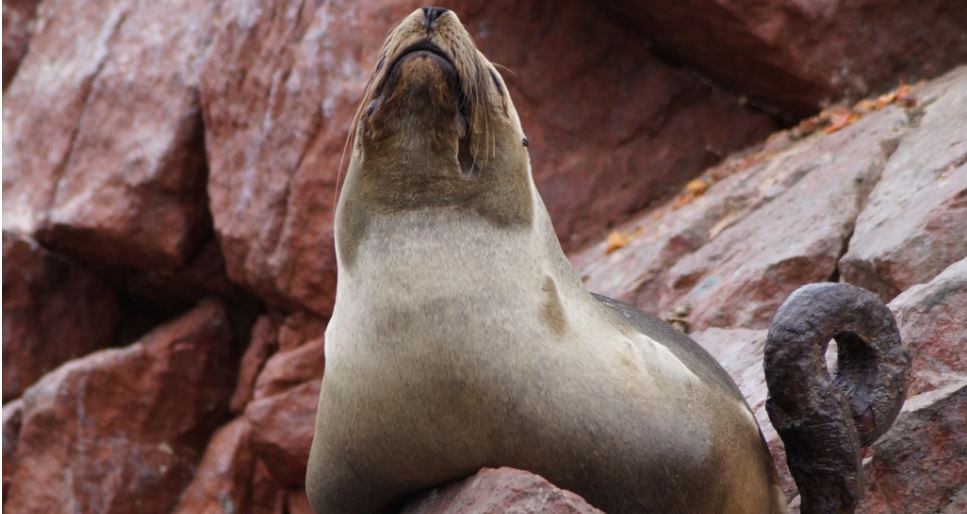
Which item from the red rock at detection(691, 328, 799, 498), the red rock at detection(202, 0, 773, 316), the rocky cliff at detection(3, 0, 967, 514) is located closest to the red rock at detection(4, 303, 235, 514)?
the rocky cliff at detection(3, 0, 967, 514)

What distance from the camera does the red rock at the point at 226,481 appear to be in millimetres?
7707

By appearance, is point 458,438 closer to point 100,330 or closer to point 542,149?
Answer: point 542,149

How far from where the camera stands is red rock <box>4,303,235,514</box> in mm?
7859

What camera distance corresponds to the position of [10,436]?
8016 mm

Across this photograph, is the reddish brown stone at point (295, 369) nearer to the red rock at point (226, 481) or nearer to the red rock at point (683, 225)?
the red rock at point (226, 481)

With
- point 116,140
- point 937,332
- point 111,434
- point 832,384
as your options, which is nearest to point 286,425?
point 111,434

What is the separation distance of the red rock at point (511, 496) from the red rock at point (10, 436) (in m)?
4.89

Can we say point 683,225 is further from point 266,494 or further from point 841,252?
point 266,494

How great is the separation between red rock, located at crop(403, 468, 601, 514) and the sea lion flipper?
0.67 m

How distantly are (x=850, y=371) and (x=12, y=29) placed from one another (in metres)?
7.17

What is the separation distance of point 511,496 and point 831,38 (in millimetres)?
4005

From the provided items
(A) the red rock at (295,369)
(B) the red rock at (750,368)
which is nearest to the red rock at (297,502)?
(A) the red rock at (295,369)

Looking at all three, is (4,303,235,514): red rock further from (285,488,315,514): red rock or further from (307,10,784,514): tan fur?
(307,10,784,514): tan fur

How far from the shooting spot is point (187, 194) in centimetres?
809
